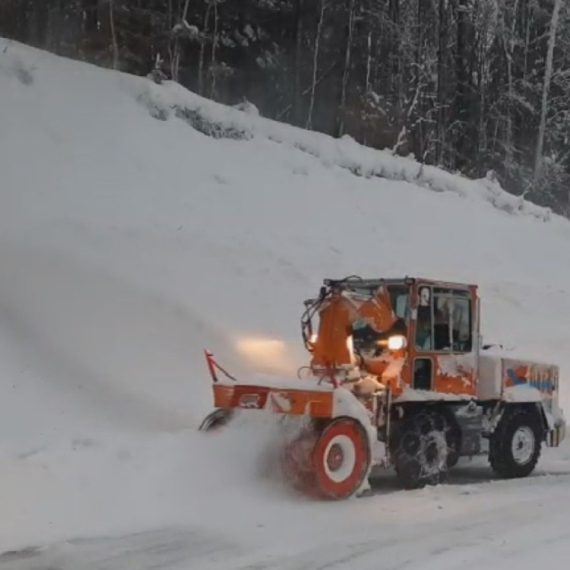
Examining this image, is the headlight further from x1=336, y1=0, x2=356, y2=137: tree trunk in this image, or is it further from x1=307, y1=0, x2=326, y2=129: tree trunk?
x1=307, y1=0, x2=326, y2=129: tree trunk

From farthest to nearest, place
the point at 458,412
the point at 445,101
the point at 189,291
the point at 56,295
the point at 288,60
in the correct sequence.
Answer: the point at 445,101, the point at 288,60, the point at 189,291, the point at 56,295, the point at 458,412

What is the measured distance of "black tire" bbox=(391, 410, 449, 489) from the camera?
32.4ft

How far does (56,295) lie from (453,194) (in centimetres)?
1460

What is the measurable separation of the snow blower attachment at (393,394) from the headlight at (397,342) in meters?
0.01

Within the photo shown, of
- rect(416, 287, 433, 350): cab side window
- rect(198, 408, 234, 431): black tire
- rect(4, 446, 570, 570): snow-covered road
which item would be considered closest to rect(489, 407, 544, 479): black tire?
rect(4, 446, 570, 570): snow-covered road

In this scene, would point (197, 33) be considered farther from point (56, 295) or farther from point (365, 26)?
point (56, 295)

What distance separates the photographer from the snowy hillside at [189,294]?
8.09 m

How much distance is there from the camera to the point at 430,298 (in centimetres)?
1029

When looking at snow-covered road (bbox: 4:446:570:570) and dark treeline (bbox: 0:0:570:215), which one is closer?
snow-covered road (bbox: 4:446:570:570)

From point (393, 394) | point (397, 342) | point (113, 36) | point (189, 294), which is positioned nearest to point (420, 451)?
point (393, 394)

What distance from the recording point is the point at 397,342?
9.98 m

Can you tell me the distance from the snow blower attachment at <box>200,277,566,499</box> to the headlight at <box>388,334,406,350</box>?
11mm

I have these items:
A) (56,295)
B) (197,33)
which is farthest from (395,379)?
(197,33)

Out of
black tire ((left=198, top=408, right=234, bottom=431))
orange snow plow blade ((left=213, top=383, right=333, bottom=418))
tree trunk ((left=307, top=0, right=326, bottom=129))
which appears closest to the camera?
orange snow plow blade ((left=213, top=383, right=333, bottom=418))
